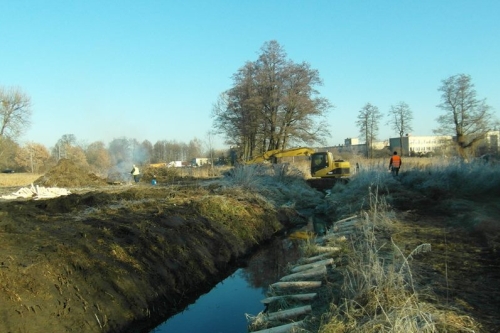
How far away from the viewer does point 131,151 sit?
168ft

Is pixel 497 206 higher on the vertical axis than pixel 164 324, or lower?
higher

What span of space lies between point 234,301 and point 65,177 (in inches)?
695

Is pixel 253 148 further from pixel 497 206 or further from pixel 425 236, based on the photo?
pixel 425 236

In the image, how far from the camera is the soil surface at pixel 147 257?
636 cm

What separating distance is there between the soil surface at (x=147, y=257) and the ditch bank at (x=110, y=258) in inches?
0.8

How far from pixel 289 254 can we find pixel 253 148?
1273 inches

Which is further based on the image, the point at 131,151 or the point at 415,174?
the point at 131,151

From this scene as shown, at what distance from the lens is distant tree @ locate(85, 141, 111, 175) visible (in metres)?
48.0

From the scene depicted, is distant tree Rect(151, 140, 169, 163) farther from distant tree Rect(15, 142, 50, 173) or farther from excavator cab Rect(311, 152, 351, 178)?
excavator cab Rect(311, 152, 351, 178)

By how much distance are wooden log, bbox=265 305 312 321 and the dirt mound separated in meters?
19.5

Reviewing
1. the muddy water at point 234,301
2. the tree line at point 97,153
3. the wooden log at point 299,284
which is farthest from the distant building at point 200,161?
the wooden log at point 299,284

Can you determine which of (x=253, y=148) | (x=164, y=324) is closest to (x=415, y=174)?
(x=164, y=324)

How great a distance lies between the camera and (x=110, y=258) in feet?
27.9

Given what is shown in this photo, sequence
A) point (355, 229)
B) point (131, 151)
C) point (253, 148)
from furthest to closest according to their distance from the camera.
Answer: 1. point (131, 151)
2. point (253, 148)
3. point (355, 229)
